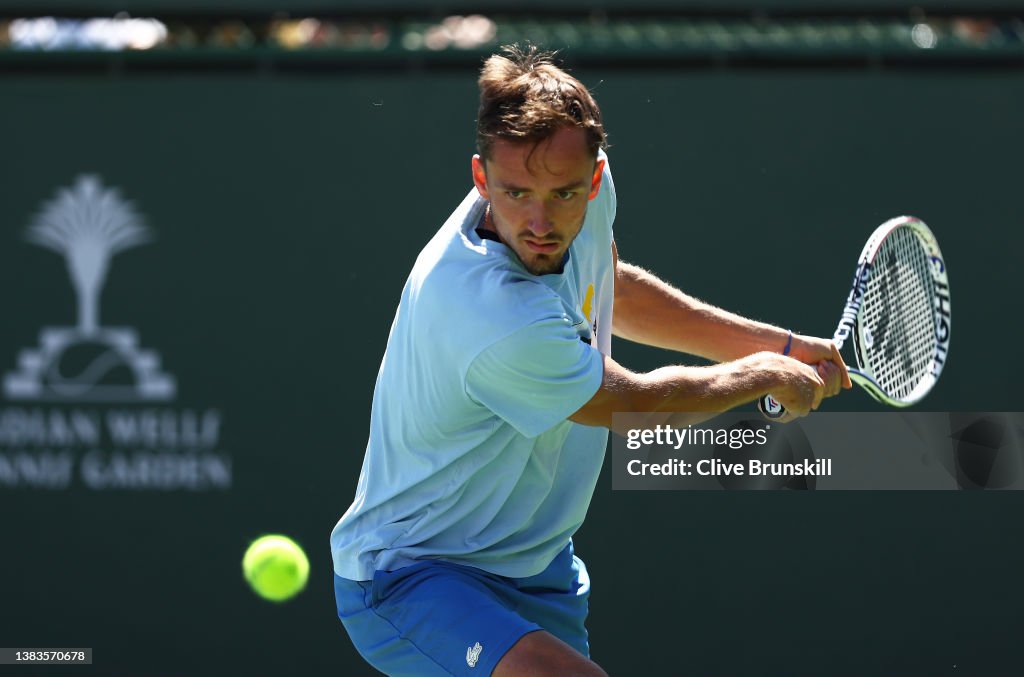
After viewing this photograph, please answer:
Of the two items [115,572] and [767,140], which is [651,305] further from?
[115,572]

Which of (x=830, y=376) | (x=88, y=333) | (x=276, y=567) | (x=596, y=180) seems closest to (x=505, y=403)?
(x=596, y=180)

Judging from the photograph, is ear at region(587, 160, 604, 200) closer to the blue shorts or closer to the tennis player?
the tennis player

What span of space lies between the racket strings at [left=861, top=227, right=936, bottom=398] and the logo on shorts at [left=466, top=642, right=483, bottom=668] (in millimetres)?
1539

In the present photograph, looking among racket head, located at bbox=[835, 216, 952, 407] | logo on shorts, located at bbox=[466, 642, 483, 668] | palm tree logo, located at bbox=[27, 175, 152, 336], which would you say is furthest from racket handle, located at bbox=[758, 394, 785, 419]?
palm tree logo, located at bbox=[27, 175, 152, 336]

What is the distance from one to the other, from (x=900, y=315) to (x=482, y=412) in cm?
168

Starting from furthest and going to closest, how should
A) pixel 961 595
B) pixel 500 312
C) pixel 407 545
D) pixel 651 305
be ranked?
1. pixel 961 595
2. pixel 651 305
3. pixel 407 545
4. pixel 500 312

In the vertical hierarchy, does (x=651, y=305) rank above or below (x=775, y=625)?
above

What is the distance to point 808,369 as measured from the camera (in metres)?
3.04

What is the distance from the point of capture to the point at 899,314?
4.01 m

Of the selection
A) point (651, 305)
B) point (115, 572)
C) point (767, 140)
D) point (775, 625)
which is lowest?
point (775, 625)

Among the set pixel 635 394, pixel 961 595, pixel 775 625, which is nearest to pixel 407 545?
pixel 635 394

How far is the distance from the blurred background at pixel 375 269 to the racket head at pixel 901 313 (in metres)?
1.07

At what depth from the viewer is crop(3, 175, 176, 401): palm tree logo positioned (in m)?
5.21

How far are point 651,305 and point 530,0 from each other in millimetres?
2102
